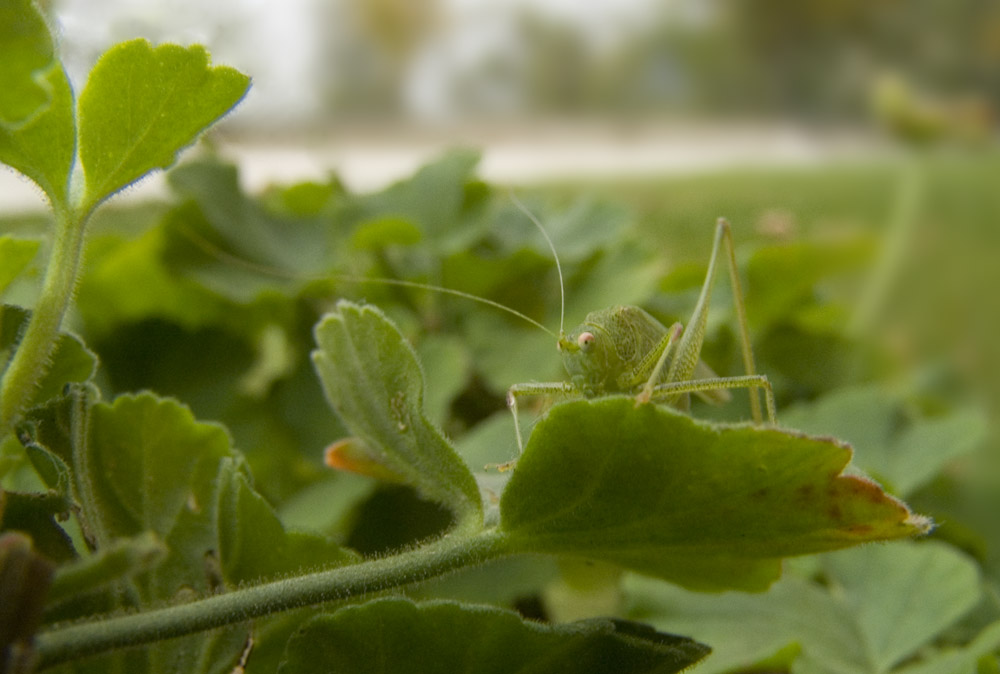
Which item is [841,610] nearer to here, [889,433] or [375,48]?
[889,433]

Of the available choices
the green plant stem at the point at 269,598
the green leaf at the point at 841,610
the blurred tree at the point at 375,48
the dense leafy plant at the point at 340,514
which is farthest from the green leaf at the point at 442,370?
the blurred tree at the point at 375,48

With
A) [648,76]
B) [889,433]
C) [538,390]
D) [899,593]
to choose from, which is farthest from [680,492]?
[648,76]

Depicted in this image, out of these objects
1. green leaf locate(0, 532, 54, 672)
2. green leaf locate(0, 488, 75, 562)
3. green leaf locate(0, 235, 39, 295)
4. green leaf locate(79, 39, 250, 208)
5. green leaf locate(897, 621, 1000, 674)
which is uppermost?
green leaf locate(79, 39, 250, 208)

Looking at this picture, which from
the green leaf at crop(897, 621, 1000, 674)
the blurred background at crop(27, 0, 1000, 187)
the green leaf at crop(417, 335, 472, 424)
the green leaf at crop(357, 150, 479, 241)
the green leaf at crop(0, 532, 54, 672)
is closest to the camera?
the green leaf at crop(0, 532, 54, 672)

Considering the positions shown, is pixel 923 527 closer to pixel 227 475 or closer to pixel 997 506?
pixel 227 475

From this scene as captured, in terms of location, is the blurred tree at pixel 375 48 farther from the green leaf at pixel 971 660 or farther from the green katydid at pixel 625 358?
the green leaf at pixel 971 660

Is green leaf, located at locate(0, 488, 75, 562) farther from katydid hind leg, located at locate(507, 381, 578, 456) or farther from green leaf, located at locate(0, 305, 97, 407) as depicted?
katydid hind leg, located at locate(507, 381, 578, 456)

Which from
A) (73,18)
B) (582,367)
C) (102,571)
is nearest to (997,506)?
(582,367)

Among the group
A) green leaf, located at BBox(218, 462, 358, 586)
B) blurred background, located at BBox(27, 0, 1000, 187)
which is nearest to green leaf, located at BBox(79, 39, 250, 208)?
green leaf, located at BBox(218, 462, 358, 586)
